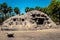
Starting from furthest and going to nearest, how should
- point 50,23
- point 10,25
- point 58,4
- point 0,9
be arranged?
point 0,9 → point 58,4 → point 50,23 → point 10,25

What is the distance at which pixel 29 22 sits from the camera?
47344mm

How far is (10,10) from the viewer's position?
101 metres

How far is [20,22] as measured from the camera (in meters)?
47.6

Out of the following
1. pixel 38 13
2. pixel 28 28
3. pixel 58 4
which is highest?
pixel 58 4

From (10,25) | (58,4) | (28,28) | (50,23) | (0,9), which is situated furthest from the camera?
(0,9)

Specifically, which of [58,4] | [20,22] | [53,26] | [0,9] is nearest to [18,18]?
[20,22]

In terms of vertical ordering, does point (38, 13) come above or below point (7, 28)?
above

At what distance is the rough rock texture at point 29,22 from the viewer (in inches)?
1769

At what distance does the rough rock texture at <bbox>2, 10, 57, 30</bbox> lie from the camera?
44938mm

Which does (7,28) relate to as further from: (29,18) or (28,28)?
(29,18)

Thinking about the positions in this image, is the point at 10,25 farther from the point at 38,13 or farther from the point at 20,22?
the point at 38,13

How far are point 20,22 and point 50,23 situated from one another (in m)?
7.75

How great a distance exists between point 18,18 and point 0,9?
156ft

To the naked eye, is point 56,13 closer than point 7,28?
No
